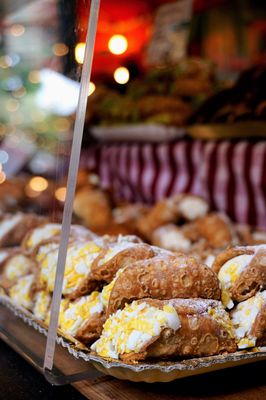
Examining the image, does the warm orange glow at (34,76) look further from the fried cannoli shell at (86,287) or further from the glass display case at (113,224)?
the fried cannoli shell at (86,287)

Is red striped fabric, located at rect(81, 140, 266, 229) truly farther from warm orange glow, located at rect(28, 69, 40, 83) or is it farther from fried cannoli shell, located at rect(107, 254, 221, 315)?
fried cannoli shell, located at rect(107, 254, 221, 315)

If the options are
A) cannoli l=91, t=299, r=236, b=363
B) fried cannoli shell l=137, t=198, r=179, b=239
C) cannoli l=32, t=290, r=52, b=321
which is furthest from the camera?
fried cannoli shell l=137, t=198, r=179, b=239

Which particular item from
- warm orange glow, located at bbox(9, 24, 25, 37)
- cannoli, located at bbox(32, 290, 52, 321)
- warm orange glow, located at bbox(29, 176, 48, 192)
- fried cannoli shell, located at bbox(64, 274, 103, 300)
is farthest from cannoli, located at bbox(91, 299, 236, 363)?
warm orange glow, located at bbox(9, 24, 25, 37)

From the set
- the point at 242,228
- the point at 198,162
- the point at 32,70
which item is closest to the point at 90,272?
the point at 242,228

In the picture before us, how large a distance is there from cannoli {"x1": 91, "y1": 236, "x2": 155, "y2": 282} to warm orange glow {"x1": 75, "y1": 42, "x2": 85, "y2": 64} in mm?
503

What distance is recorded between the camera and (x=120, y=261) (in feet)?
4.97

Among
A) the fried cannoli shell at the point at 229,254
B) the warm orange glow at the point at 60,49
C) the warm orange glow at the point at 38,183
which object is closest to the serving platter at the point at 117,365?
the fried cannoli shell at the point at 229,254

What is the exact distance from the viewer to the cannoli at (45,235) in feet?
6.29

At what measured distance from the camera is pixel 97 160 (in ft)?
14.5

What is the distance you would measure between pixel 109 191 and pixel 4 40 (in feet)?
4.04

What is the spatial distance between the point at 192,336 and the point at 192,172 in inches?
94.2

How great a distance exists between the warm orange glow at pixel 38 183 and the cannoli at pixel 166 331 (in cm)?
148

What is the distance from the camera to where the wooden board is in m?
1.36

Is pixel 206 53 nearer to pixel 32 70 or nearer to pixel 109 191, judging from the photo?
pixel 109 191
